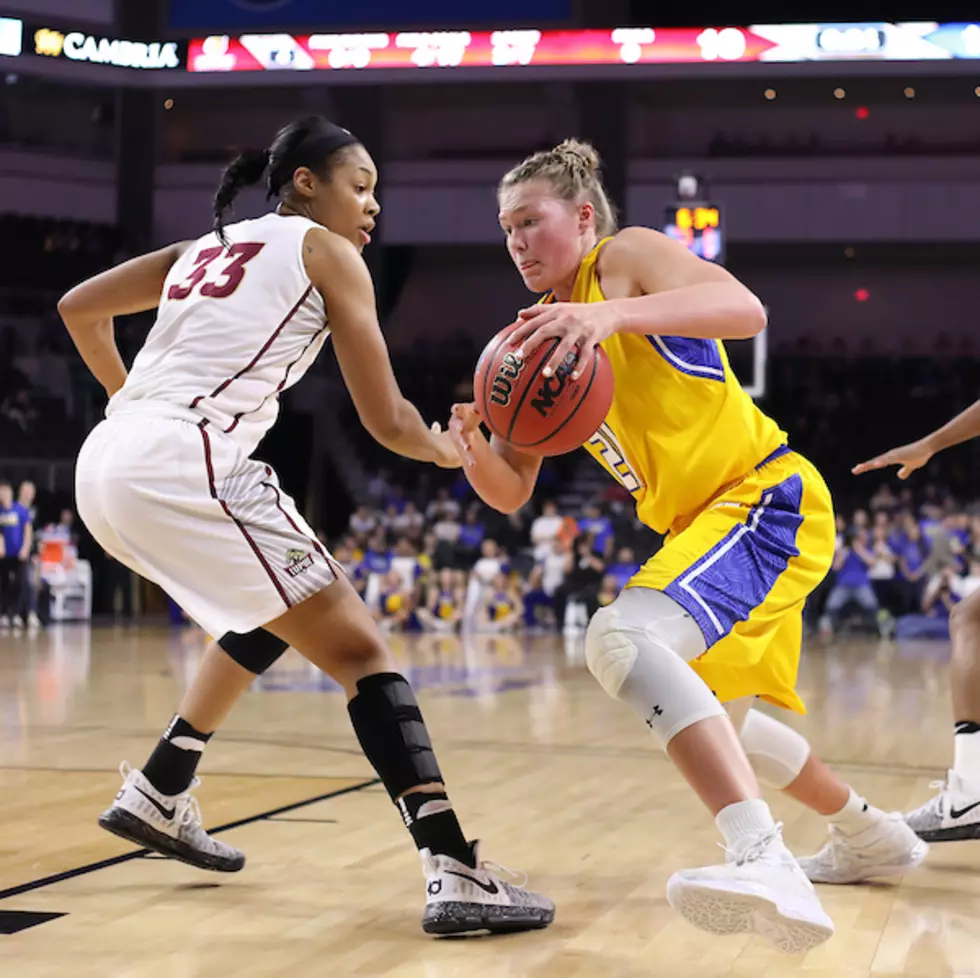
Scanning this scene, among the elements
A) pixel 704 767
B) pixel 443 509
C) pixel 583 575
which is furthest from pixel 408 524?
pixel 704 767

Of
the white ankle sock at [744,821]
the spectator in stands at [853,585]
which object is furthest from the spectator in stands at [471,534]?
the white ankle sock at [744,821]

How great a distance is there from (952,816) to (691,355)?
5.63 ft

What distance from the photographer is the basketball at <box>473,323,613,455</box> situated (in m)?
2.94

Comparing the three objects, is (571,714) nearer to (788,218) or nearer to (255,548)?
(255,548)

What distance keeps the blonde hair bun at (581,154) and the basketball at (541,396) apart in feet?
1.70

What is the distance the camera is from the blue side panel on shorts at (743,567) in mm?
2904

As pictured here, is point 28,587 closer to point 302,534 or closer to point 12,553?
point 12,553

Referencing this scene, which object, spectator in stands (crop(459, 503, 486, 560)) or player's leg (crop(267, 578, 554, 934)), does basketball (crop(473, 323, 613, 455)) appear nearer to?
player's leg (crop(267, 578, 554, 934))

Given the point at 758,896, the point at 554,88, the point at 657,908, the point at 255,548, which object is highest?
Answer: the point at 554,88

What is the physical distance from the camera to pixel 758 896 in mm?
2514

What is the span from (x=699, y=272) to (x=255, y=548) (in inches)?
42.0

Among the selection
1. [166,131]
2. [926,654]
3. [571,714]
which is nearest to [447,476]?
[166,131]

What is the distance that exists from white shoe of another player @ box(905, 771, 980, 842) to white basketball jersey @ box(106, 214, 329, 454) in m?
2.17

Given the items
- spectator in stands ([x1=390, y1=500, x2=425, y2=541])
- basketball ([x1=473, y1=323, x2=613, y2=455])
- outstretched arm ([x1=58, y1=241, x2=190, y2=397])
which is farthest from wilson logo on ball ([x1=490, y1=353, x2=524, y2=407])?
spectator in stands ([x1=390, y1=500, x2=425, y2=541])
